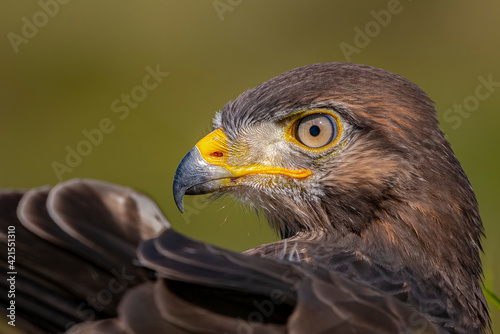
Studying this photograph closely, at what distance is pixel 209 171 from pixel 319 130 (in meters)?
0.73

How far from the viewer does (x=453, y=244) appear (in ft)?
13.8

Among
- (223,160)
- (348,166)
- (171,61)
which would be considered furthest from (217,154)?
(171,61)

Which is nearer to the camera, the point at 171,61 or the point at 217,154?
the point at 217,154

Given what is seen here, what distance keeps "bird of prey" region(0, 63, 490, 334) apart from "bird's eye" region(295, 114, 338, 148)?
0.01m

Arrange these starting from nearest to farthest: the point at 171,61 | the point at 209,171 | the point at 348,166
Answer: the point at 348,166 → the point at 209,171 → the point at 171,61

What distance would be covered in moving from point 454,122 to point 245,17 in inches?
190

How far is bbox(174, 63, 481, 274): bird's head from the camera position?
13.9ft

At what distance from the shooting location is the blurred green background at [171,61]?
10562 millimetres

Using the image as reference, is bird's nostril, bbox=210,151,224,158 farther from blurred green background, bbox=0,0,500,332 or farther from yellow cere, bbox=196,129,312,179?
blurred green background, bbox=0,0,500,332

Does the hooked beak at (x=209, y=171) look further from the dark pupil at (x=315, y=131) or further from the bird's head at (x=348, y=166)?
the dark pupil at (x=315, y=131)

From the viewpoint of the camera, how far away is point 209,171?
185 inches

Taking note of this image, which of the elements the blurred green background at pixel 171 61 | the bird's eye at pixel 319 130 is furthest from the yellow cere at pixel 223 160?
the blurred green background at pixel 171 61

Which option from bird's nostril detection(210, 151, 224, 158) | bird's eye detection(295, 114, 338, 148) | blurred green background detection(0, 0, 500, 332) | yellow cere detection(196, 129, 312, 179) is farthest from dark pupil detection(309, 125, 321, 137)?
blurred green background detection(0, 0, 500, 332)

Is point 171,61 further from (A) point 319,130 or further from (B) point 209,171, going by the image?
(A) point 319,130
